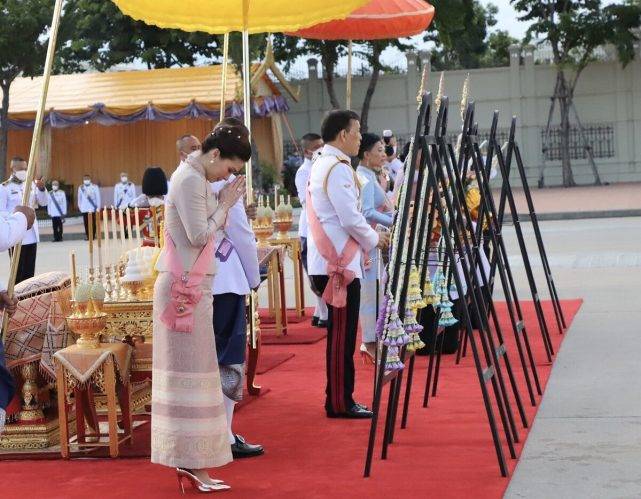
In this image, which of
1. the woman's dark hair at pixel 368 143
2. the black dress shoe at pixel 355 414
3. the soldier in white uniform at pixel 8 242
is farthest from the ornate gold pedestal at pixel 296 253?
the soldier in white uniform at pixel 8 242

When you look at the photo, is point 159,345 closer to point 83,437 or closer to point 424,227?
point 83,437

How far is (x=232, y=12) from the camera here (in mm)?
8516

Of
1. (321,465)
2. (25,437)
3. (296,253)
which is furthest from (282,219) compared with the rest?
(321,465)

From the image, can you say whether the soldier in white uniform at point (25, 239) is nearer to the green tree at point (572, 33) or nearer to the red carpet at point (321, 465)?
the red carpet at point (321, 465)

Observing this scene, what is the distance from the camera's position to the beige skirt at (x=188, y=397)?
5488 mm

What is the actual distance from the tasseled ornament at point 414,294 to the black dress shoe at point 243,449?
1.07 meters

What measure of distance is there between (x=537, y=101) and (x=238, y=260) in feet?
113

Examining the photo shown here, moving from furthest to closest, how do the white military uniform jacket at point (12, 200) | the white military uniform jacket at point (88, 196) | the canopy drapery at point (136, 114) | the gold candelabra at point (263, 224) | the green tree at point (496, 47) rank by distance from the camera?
the green tree at point (496, 47) → the white military uniform jacket at point (88, 196) → the canopy drapery at point (136, 114) → the white military uniform jacket at point (12, 200) → the gold candelabra at point (263, 224)

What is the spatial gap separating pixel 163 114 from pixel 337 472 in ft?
81.9

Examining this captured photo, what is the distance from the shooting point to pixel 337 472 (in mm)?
5828

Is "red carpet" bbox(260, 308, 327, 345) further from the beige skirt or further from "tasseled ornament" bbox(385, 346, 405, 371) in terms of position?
the beige skirt

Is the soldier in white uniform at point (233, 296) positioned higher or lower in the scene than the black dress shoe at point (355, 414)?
higher

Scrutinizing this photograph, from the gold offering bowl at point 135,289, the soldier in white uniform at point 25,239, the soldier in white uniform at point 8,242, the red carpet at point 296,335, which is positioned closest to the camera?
the soldier in white uniform at point 8,242

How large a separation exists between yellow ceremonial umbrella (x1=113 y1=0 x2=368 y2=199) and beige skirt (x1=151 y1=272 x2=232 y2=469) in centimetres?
338
